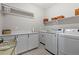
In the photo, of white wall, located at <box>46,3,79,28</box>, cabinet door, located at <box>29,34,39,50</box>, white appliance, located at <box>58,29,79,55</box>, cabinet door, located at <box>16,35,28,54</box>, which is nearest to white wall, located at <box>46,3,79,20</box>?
white wall, located at <box>46,3,79,28</box>

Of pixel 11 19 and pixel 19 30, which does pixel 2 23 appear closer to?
pixel 11 19

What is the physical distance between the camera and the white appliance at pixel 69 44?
184cm

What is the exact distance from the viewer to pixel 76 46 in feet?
5.99

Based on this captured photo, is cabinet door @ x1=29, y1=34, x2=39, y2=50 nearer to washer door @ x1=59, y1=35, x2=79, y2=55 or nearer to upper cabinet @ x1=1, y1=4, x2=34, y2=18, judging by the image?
upper cabinet @ x1=1, y1=4, x2=34, y2=18

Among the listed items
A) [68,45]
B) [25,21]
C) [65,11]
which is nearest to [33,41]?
[25,21]

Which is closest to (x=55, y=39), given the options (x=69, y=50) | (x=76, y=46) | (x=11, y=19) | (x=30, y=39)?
(x=69, y=50)

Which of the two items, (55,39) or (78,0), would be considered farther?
(55,39)

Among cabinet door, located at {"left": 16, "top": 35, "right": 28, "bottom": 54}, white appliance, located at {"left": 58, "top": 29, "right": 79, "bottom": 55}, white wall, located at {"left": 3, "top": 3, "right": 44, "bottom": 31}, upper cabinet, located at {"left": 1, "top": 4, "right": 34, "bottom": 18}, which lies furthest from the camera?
white wall, located at {"left": 3, "top": 3, "right": 44, "bottom": 31}

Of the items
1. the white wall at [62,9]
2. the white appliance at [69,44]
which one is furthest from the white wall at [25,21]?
the white appliance at [69,44]

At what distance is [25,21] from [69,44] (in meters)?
2.47

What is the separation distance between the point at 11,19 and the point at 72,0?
9.25 ft

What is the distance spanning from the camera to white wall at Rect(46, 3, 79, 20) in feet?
10.3

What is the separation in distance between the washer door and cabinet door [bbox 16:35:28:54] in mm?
1328

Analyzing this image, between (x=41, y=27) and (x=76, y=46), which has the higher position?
(x=41, y=27)
